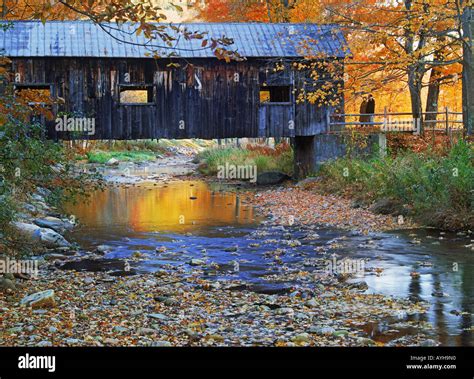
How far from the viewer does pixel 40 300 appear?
29.5 feet

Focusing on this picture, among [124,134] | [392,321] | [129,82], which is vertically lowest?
[392,321]

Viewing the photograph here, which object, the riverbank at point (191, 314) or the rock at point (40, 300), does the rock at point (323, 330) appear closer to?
the riverbank at point (191, 314)

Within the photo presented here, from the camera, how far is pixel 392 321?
28.2 feet

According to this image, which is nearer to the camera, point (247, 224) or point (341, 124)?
point (247, 224)

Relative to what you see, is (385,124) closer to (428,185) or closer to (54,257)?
(428,185)

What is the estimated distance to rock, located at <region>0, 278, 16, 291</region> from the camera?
9.74 metres

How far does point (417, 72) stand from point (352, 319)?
15.5m

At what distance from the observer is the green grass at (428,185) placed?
15367mm

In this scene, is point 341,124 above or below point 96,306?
above

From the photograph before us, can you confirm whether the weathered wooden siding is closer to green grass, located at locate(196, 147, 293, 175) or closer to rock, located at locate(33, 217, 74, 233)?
green grass, located at locate(196, 147, 293, 175)

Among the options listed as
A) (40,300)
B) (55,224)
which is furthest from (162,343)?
(55,224)

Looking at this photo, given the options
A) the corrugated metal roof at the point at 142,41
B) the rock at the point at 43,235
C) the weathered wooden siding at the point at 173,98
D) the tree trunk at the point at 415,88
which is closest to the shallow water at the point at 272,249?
the rock at the point at 43,235

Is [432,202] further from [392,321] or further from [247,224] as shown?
[392,321]
